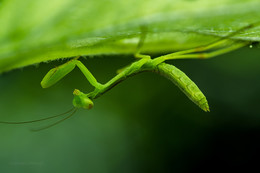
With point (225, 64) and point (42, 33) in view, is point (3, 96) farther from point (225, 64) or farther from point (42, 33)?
point (42, 33)

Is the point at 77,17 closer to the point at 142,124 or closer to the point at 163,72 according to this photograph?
the point at 163,72

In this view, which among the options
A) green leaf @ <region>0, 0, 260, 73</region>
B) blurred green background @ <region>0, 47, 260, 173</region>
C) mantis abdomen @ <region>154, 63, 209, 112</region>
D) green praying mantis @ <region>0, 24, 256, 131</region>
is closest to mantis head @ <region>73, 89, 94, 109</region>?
green praying mantis @ <region>0, 24, 256, 131</region>

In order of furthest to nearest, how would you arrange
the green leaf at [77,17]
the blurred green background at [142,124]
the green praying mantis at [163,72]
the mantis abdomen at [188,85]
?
the blurred green background at [142,124] < the mantis abdomen at [188,85] < the green praying mantis at [163,72] < the green leaf at [77,17]

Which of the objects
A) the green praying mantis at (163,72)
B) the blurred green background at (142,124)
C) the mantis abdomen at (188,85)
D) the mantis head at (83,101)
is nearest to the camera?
the green praying mantis at (163,72)

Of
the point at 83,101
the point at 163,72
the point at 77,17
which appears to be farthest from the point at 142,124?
the point at 77,17

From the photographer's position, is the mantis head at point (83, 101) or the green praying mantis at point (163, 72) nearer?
the green praying mantis at point (163, 72)

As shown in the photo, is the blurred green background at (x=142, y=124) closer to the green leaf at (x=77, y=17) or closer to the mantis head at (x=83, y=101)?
the mantis head at (x=83, y=101)

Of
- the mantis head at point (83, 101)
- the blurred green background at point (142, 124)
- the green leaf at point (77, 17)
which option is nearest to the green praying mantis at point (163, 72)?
the mantis head at point (83, 101)

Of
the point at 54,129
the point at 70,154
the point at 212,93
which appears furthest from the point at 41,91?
the point at 212,93

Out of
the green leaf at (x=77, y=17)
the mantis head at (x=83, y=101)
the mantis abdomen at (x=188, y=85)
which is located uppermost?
the mantis head at (x=83, y=101)
